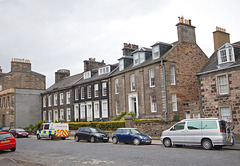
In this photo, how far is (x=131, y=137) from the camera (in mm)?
20109

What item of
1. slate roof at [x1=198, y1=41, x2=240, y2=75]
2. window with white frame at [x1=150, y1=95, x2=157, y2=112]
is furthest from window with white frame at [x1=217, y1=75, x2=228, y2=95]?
window with white frame at [x1=150, y1=95, x2=157, y2=112]

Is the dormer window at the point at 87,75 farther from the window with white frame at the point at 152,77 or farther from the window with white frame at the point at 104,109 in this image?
the window with white frame at the point at 152,77

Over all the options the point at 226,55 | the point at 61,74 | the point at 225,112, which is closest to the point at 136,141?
the point at 225,112

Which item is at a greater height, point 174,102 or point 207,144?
point 174,102

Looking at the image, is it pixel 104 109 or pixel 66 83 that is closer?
pixel 104 109

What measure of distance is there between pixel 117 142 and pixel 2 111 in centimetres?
3749

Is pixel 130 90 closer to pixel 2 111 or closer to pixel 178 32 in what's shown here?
pixel 178 32

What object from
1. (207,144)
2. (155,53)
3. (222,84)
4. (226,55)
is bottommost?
(207,144)

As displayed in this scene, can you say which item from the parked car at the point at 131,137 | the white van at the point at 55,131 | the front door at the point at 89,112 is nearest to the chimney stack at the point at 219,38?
the parked car at the point at 131,137

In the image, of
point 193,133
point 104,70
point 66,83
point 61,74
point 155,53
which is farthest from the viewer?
point 61,74

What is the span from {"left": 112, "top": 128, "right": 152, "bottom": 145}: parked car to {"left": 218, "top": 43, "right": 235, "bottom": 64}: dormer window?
10.4 metres

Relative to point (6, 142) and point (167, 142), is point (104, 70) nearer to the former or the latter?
point (167, 142)

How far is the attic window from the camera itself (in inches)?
921

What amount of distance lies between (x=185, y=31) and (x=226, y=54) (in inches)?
306
